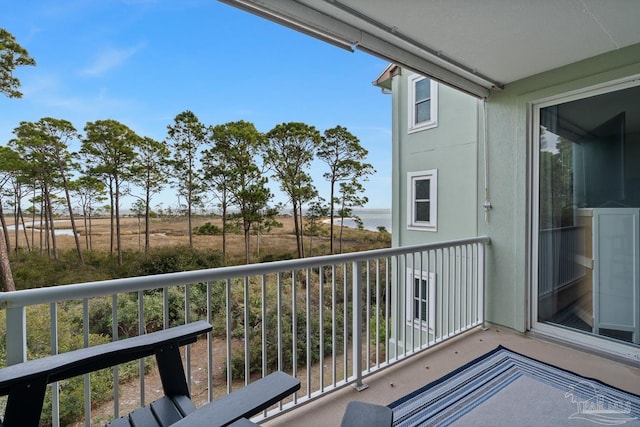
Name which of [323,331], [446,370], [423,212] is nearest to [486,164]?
[423,212]

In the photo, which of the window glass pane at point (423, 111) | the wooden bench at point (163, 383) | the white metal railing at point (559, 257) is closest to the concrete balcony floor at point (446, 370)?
the white metal railing at point (559, 257)

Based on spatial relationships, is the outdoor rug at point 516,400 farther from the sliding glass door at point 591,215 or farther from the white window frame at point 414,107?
the white window frame at point 414,107

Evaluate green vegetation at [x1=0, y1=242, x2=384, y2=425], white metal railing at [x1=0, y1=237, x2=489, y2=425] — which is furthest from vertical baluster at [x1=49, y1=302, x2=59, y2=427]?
green vegetation at [x1=0, y1=242, x2=384, y2=425]

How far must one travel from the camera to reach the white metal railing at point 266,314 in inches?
48.6

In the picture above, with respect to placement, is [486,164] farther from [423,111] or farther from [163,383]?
[163,383]

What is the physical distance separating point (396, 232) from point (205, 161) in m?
7.25

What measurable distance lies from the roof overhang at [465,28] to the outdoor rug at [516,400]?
7.77ft

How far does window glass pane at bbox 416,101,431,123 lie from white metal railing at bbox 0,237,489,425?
224 centimetres

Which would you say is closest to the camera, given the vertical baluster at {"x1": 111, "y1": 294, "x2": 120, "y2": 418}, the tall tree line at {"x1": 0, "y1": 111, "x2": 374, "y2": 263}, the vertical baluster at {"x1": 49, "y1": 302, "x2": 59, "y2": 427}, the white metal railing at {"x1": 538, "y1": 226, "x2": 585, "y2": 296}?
the vertical baluster at {"x1": 49, "y1": 302, "x2": 59, "y2": 427}

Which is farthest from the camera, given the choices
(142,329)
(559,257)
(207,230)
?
(207,230)

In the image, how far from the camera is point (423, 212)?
4.93 meters

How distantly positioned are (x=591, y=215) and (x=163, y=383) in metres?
3.36

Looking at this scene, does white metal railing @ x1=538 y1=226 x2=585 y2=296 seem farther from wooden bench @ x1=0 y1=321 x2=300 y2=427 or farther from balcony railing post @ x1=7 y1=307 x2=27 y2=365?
balcony railing post @ x1=7 y1=307 x2=27 y2=365

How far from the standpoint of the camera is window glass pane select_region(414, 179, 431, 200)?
478 centimetres
